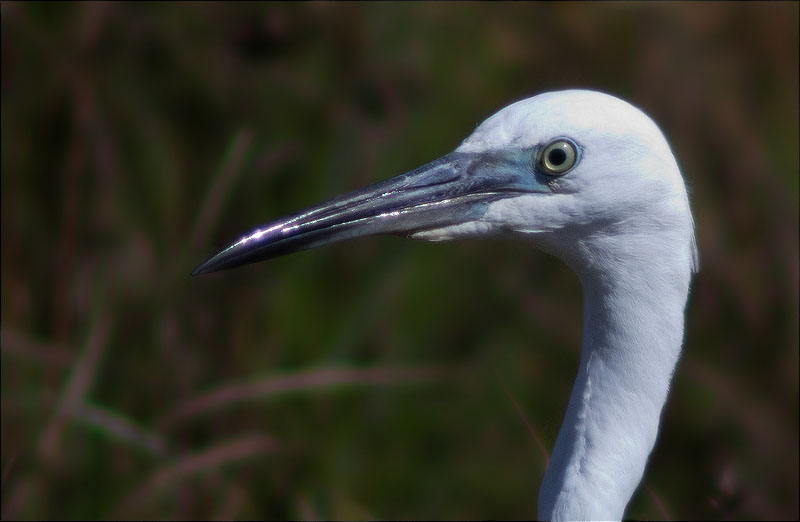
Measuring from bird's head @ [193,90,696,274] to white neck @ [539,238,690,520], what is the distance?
49 mm

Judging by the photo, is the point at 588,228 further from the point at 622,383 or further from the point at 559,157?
the point at 622,383

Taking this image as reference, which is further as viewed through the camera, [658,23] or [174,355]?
[658,23]

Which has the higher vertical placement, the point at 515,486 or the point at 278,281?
the point at 278,281

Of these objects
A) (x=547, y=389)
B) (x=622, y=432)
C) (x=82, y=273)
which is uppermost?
(x=622, y=432)

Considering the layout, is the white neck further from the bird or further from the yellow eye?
the yellow eye

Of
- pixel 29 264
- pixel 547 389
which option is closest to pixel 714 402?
pixel 547 389

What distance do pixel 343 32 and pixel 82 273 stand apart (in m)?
1.28

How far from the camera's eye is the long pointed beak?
153cm

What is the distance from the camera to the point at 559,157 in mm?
1476

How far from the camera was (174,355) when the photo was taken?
2.89 metres

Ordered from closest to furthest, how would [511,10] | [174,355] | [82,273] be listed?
[174,355] → [82,273] → [511,10]

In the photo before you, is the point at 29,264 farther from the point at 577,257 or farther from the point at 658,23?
the point at 658,23

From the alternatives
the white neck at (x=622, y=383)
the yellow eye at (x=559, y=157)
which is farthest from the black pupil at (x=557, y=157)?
the white neck at (x=622, y=383)

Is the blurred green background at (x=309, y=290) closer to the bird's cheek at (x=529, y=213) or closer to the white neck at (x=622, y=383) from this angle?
the white neck at (x=622, y=383)
